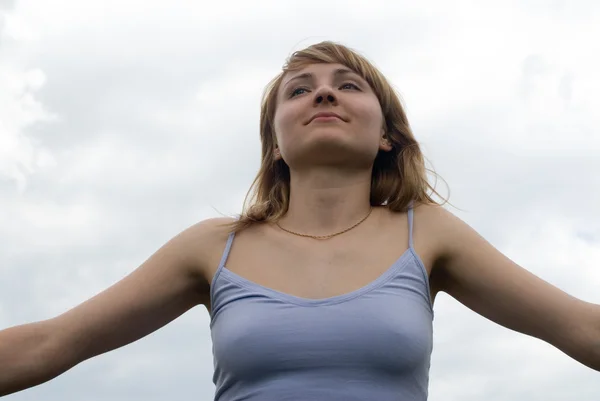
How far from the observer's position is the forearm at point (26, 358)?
12.2ft

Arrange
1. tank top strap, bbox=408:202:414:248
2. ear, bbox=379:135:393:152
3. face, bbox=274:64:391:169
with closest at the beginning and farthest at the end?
1. tank top strap, bbox=408:202:414:248
2. face, bbox=274:64:391:169
3. ear, bbox=379:135:393:152

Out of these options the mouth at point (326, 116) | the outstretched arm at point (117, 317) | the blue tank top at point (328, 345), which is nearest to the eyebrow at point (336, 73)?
the mouth at point (326, 116)

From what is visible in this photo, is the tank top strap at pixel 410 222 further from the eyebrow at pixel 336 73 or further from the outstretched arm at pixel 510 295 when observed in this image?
the eyebrow at pixel 336 73

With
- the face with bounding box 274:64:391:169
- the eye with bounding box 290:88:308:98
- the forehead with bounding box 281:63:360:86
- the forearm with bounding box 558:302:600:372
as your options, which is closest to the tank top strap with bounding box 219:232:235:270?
the face with bounding box 274:64:391:169

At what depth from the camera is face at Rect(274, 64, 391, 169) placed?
404cm

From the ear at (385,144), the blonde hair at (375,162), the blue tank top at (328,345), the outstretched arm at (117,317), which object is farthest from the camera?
the ear at (385,144)

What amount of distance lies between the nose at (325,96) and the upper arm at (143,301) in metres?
0.75

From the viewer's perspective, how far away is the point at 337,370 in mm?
3396

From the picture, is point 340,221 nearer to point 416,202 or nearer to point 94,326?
point 416,202

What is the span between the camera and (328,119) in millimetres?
4043

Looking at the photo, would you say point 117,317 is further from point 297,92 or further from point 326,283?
point 297,92

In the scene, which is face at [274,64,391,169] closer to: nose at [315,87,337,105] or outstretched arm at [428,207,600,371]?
nose at [315,87,337,105]

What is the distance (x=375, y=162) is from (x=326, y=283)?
42.0 inches

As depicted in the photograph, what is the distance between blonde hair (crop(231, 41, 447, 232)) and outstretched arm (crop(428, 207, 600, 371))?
1.13 ft
